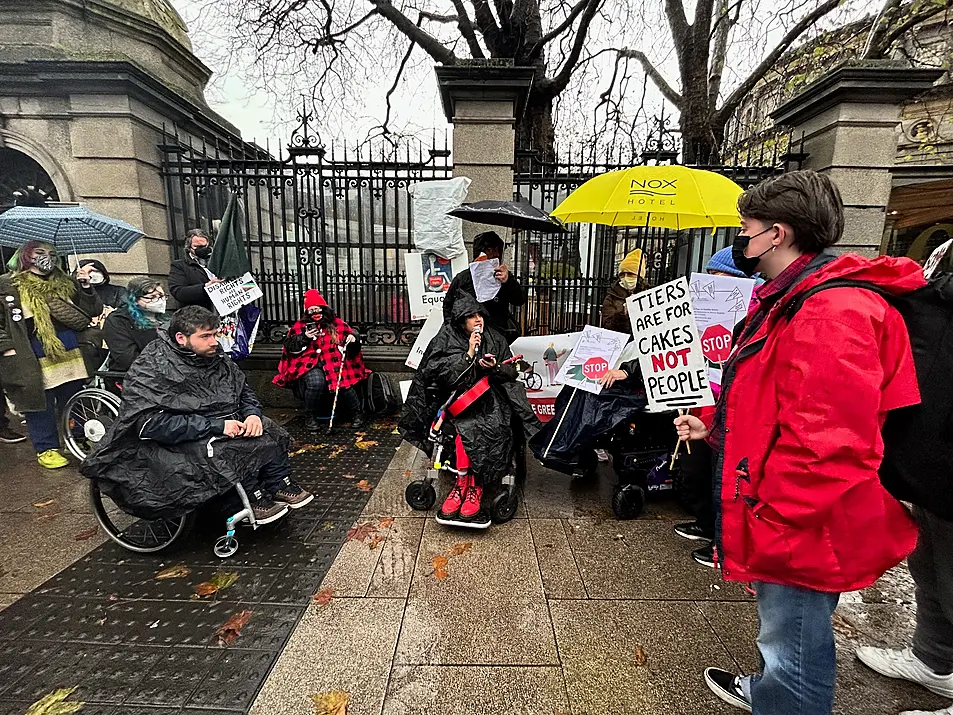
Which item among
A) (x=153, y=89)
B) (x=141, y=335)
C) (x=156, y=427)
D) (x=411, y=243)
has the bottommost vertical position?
(x=156, y=427)

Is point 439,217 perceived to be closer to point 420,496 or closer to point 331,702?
point 420,496

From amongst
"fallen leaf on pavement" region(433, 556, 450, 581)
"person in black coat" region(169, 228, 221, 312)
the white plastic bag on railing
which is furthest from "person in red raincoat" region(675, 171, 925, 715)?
"person in black coat" region(169, 228, 221, 312)

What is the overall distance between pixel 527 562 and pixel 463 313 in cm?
185

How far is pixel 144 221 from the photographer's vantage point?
20.5ft

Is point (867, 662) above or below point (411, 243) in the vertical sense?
below

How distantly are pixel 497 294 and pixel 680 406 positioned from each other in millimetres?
2124

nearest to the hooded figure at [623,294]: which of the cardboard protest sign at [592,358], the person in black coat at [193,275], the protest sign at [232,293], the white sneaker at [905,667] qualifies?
the cardboard protest sign at [592,358]

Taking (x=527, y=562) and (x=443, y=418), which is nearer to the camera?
(x=527, y=562)

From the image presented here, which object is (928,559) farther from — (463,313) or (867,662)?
(463,313)

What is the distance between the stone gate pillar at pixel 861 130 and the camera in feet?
19.0

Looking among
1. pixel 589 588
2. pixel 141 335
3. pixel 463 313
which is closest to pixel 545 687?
pixel 589 588

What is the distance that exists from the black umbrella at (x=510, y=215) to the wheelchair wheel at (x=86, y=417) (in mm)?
3829

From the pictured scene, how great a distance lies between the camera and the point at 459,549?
338 cm

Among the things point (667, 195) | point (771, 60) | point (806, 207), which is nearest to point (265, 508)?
point (806, 207)
